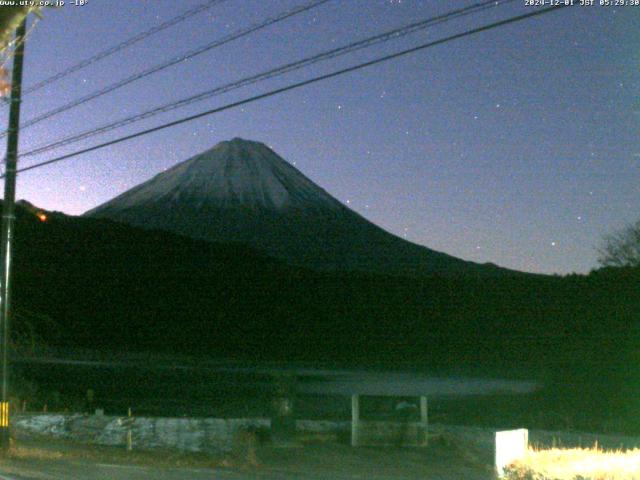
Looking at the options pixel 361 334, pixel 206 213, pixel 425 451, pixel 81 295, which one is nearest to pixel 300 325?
pixel 361 334

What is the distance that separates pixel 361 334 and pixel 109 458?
65.6 m

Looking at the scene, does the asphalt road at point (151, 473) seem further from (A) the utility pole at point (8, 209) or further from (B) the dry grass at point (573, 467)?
(A) the utility pole at point (8, 209)

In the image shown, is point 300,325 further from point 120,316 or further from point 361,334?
point 120,316

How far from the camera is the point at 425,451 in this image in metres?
19.1

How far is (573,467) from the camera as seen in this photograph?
1177 centimetres

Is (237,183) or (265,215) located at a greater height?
(237,183)

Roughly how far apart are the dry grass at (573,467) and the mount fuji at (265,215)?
13699 centimetres

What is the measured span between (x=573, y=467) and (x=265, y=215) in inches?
6523

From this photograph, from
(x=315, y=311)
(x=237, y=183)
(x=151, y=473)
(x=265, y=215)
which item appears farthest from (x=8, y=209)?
(x=237, y=183)

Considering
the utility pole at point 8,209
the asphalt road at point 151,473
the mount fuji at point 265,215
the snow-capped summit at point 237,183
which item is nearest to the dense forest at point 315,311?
the asphalt road at point 151,473

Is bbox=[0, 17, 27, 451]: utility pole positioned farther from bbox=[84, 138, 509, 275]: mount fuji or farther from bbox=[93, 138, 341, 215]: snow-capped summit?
bbox=[93, 138, 341, 215]: snow-capped summit

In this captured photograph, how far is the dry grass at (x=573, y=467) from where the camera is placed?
10984mm

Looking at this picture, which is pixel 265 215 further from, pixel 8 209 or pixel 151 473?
pixel 151 473

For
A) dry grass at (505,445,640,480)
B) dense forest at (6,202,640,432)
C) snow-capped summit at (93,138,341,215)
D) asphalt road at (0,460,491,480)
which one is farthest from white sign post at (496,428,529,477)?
snow-capped summit at (93,138,341,215)
